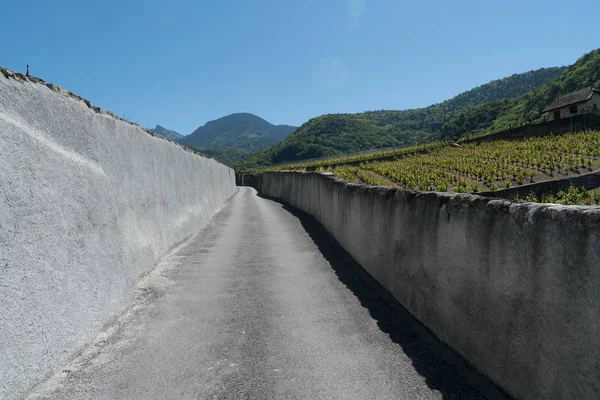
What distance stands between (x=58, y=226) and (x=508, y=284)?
5238mm

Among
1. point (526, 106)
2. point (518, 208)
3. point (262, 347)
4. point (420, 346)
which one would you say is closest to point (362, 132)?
point (526, 106)

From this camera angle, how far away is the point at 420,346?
518cm

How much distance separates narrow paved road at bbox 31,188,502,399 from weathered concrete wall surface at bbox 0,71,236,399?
1.30ft

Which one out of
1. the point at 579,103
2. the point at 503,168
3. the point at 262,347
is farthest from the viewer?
the point at 579,103

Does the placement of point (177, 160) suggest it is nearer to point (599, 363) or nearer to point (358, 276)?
point (358, 276)

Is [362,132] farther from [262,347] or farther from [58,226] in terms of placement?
[58,226]

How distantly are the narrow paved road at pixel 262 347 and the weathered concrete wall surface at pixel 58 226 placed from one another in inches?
15.6

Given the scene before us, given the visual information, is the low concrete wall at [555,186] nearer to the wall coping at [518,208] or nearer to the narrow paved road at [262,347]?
the narrow paved road at [262,347]

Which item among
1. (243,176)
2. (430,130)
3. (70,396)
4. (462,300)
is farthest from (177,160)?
(430,130)

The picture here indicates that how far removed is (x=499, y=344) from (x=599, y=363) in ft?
3.91

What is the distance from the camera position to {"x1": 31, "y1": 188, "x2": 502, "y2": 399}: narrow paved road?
4.09 m

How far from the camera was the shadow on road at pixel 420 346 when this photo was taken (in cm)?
407

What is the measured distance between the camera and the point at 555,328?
326 cm

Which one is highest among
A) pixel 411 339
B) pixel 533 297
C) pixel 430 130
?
pixel 430 130
